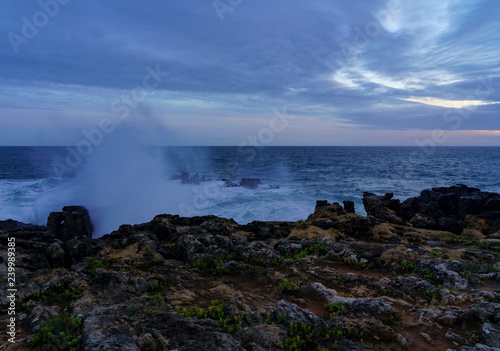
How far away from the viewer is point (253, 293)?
8.67m

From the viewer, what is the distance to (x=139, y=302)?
733 cm

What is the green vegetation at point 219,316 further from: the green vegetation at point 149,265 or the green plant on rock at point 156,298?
the green vegetation at point 149,265

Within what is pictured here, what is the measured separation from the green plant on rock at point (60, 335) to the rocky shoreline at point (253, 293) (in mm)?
22

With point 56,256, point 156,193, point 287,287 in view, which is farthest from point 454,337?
point 156,193

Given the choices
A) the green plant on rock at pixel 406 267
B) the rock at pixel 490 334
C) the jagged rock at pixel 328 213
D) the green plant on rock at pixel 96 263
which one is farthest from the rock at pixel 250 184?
the rock at pixel 490 334

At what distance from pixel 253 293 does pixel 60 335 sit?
5.02 metres

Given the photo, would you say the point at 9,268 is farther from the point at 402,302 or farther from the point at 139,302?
the point at 402,302

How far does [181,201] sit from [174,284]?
1204 inches

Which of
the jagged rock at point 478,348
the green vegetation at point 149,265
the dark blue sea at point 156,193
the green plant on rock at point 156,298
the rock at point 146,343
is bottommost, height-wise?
the dark blue sea at point 156,193

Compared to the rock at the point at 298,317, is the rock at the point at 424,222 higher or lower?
lower

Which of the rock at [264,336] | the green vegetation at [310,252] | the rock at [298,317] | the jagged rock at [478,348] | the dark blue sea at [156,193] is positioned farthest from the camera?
the dark blue sea at [156,193]

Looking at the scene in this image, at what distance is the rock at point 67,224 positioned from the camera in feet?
69.3

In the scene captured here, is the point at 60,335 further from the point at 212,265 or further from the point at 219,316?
the point at 212,265

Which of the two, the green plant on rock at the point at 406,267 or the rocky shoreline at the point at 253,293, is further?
the green plant on rock at the point at 406,267
